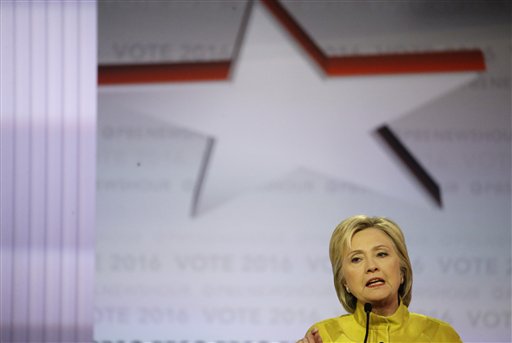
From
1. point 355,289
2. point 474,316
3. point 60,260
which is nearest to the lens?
point 60,260

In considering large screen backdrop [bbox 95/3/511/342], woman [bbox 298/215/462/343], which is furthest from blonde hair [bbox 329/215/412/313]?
large screen backdrop [bbox 95/3/511/342]

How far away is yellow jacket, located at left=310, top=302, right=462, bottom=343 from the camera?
2125 mm

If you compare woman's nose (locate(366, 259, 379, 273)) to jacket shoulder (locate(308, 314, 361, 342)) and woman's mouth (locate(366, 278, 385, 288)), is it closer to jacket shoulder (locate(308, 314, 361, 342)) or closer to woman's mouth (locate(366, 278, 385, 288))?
woman's mouth (locate(366, 278, 385, 288))

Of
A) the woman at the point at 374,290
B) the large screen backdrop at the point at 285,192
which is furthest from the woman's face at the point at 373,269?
the large screen backdrop at the point at 285,192

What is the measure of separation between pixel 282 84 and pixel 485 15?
1074mm

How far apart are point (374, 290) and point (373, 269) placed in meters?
0.05

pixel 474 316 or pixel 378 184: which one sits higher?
pixel 378 184

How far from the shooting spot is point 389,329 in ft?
6.98

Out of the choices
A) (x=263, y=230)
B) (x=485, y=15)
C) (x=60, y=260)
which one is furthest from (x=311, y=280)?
(x=60, y=260)

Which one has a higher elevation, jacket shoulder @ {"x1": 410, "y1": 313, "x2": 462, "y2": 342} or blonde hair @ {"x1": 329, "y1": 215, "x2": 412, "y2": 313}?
blonde hair @ {"x1": 329, "y1": 215, "x2": 412, "y2": 313}

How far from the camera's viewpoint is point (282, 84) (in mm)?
4238

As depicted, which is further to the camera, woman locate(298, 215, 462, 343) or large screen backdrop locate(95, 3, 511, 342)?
large screen backdrop locate(95, 3, 511, 342)

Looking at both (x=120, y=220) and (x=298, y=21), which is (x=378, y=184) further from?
(x=120, y=220)

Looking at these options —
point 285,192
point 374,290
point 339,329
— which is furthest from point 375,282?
point 285,192
